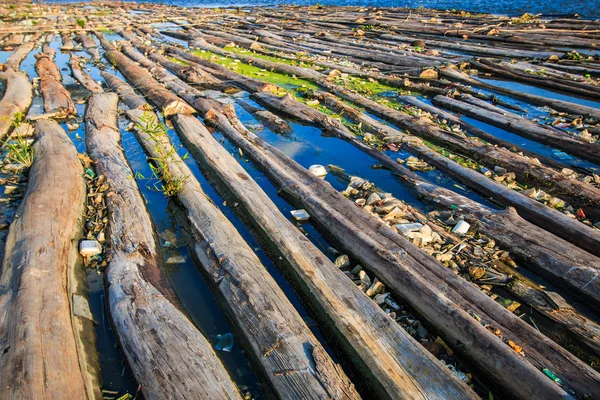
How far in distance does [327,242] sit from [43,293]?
10.3 feet

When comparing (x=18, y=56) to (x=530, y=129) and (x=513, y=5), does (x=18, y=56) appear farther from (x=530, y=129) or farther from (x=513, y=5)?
(x=513, y=5)

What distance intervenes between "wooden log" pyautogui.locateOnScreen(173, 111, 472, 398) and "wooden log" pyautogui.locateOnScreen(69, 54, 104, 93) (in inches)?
326

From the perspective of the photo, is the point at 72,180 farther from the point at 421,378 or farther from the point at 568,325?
the point at 568,325

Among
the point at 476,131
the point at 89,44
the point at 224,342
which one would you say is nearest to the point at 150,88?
the point at 476,131

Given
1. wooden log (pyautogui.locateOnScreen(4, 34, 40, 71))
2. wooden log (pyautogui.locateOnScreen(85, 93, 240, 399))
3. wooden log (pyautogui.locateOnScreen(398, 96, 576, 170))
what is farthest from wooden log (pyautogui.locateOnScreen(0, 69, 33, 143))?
wooden log (pyautogui.locateOnScreen(398, 96, 576, 170))

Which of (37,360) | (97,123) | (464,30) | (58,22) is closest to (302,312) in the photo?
(37,360)

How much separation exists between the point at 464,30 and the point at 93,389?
2125 cm

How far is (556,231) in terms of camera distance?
4.72 metres

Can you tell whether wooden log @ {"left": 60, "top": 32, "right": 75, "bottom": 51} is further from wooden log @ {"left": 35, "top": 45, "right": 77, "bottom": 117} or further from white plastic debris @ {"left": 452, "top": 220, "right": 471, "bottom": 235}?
white plastic debris @ {"left": 452, "top": 220, "right": 471, "bottom": 235}

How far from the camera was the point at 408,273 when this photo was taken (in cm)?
379

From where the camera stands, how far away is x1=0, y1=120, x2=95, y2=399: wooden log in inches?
107

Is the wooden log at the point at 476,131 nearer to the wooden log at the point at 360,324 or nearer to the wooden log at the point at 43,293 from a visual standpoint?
the wooden log at the point at 360,324

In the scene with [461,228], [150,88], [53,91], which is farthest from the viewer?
[150,88]

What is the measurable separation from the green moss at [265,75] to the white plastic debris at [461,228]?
7.71m
